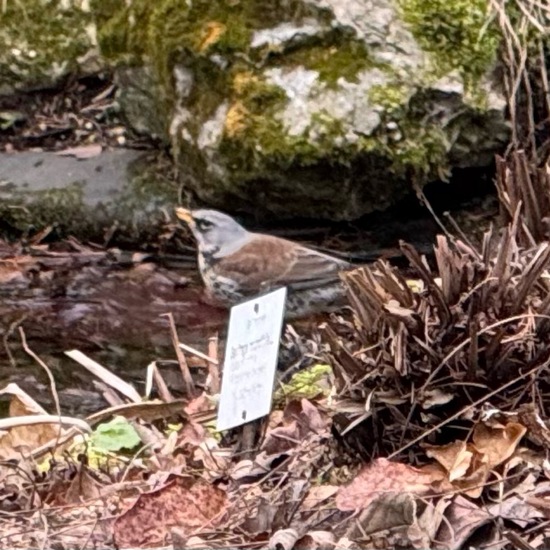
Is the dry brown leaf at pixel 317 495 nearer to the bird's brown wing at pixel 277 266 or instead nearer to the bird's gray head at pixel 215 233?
the bird's brown wing at pixel 277 266

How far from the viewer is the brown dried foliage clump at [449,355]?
3010mm

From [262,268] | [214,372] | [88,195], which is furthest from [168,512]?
[88,195]

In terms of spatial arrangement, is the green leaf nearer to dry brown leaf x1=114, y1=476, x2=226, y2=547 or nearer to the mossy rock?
dry brown leaf x1=114, y1=476, x2=226, y2=547

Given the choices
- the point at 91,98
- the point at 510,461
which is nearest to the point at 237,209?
the point at 91,98

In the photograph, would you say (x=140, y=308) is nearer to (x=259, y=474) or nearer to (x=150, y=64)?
(x=150, y=64)

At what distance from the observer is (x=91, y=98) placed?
782 cm

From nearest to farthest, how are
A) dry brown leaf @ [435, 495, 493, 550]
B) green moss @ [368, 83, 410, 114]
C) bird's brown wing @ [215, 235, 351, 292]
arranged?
dry brown leaf @ [435, 495, 493, 550] → bird's brown wing @ [215, 235, 351, 292] → green moss @ [368, 83, 410, 114]

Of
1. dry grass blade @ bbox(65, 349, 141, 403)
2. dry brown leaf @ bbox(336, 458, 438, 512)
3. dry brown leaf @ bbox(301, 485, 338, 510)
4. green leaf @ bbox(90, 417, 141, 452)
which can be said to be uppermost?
dry brown leaf @ bbox(336, 458, 438, 512)

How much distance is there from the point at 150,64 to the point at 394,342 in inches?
169

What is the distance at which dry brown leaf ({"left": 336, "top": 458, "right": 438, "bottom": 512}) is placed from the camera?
2.88 m

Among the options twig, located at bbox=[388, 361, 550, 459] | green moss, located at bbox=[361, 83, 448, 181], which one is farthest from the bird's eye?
twig, located at bbox=[388, 361, 550, 459]

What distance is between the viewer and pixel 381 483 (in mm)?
2943

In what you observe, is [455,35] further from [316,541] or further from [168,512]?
[316,541]

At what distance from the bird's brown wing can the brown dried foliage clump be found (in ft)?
8.41
